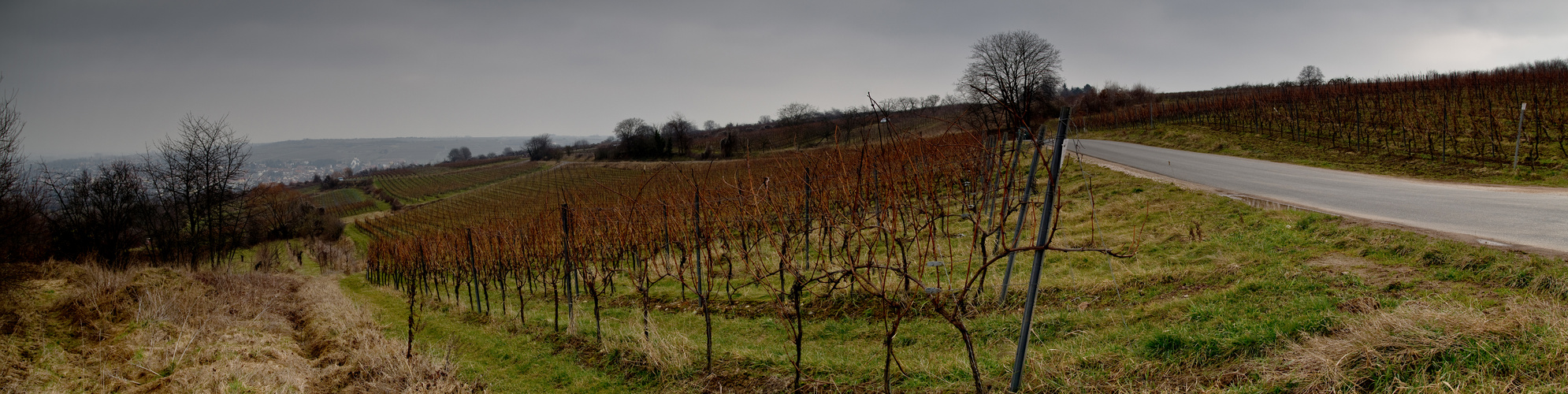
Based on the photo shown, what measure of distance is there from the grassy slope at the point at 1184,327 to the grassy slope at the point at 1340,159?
419 centimetres

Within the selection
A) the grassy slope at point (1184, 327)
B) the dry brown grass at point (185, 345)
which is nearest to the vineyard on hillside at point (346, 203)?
the dry brown grass at point (185, 345)

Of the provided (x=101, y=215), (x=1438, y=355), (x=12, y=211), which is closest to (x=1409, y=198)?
(x=1438, y=355)

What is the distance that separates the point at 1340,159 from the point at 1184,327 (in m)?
17.3

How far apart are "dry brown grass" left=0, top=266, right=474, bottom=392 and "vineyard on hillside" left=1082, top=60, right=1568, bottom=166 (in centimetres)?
1992

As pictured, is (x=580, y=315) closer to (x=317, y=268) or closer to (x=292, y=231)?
(x=317, y=268)

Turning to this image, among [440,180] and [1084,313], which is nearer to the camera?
[1084,313]

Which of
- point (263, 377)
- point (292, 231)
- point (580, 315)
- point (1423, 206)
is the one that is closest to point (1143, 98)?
point (1423, 206)

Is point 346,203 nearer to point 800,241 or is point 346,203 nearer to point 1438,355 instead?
point 800,241

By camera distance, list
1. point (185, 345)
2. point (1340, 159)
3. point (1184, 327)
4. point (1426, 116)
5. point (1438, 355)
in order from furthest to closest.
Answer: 1. point (1426, 116)
2. point (1340, 159)
3. point (185, 345)
4. point (1184, 327)
5. point (1438, 355)

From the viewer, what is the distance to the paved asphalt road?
5957mm

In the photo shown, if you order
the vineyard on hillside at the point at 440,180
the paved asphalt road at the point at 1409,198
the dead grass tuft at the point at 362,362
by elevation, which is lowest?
the dead grass tuft at the point at 362,362

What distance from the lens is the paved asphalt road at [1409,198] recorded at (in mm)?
5957

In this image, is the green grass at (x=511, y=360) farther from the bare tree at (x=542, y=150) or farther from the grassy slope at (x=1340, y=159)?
the bare tree at (x=542, y=150)

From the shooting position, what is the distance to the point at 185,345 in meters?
6.30
